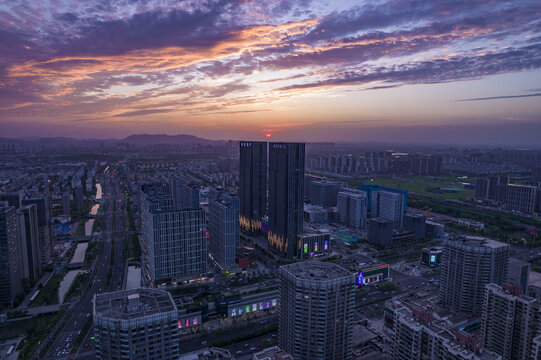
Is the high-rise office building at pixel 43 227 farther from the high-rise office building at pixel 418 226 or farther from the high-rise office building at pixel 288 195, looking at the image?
the high-rise office building at pixel 418 226

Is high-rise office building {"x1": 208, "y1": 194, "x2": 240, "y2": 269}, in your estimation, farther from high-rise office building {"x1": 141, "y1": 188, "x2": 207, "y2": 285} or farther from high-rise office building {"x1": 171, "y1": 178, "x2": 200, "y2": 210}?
high-rise office building {"x1": 171, "y1": 178, "x2": 200, "y2": 210}

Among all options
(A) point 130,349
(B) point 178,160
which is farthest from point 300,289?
(B) point 178,160

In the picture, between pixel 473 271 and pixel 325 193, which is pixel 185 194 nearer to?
pixel 325 193

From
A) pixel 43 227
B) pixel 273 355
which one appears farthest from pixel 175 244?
pixel 273 355

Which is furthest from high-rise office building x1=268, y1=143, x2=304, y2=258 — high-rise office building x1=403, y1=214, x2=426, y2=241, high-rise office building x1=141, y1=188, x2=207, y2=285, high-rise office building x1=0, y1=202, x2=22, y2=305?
high-rise office building x1=0, y1=202, x2=22, y2=305

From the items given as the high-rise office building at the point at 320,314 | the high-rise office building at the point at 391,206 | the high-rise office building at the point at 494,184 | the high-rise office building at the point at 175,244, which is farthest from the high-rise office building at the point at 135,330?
→ the high-rise office building at the point at 494,184

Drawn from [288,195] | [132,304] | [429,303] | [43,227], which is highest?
[288,195]
